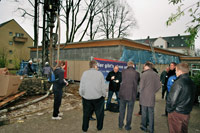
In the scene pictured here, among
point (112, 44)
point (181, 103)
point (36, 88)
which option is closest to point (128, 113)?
point (181, 103)

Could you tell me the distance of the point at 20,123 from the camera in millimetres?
4141

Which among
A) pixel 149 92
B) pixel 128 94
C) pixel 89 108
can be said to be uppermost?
pixel 149 92

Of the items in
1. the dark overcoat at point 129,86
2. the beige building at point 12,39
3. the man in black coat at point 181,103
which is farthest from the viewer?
the beige building at point 12,39

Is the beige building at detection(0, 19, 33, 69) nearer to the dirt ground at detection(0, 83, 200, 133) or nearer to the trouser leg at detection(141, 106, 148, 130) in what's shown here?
the dirt ground at detection(0, 83, 200, 133)

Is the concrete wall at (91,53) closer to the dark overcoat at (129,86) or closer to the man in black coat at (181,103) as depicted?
the dark overcoat at (129,86)

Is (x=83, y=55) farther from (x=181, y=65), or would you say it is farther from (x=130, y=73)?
(x=181, y=65)

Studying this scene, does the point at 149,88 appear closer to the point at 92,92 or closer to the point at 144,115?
the point at 144,115

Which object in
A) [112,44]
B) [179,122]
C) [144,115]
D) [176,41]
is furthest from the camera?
[176,41]

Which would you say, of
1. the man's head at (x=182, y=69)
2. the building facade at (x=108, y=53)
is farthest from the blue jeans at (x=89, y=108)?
the building facade at (x=108, y=53)

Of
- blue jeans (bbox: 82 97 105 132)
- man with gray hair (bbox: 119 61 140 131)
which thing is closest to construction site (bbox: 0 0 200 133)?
man with gray hair (bbox: 119 61 140 131)

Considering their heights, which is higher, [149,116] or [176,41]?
[176,41]

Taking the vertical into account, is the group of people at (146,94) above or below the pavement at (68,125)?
above

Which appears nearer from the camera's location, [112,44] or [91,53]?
[112,44]

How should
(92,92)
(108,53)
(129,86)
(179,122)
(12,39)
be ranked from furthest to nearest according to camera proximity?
(12,39) < (108,53) < (129,86) < (92,92) < (179,122)
